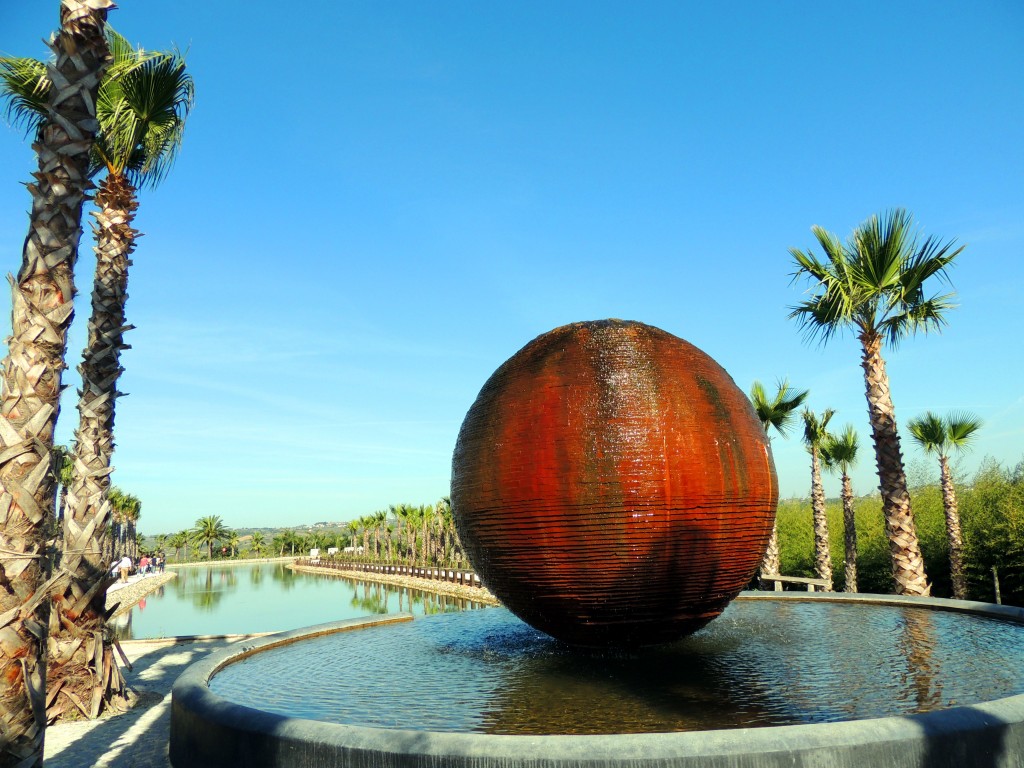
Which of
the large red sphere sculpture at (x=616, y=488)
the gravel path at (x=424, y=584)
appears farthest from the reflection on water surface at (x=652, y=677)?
the gravel path at (x=424, y=584)

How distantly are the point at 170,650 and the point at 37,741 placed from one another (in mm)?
13544

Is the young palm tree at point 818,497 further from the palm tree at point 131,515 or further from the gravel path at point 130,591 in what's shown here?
the palm tree at point 131,515

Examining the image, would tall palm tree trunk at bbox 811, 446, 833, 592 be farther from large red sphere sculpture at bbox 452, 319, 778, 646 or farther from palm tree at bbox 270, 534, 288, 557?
palm tree at bbox 270, 534, 288, 557

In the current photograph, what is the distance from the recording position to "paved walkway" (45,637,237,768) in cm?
866

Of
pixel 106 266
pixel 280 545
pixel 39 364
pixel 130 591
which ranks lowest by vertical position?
pixel 280 545

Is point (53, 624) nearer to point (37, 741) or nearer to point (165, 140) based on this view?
point (37, 741)

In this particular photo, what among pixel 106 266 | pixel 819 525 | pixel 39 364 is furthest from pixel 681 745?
pixel 819 525

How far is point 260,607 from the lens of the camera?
133 feet

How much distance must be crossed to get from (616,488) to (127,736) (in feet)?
27.2

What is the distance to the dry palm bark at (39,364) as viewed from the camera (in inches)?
227

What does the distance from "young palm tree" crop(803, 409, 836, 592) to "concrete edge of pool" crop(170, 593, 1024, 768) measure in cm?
2646

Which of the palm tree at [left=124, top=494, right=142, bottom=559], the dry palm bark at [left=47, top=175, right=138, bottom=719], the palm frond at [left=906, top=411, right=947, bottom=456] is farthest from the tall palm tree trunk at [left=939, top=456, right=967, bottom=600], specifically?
the palm tree at [left=124, top=494, right=142, bottom=559]

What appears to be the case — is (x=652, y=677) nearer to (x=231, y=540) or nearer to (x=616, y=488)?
(x=616, y=488)

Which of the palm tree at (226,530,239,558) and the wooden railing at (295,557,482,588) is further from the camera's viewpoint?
the palm tree at (226,530,239,558)
